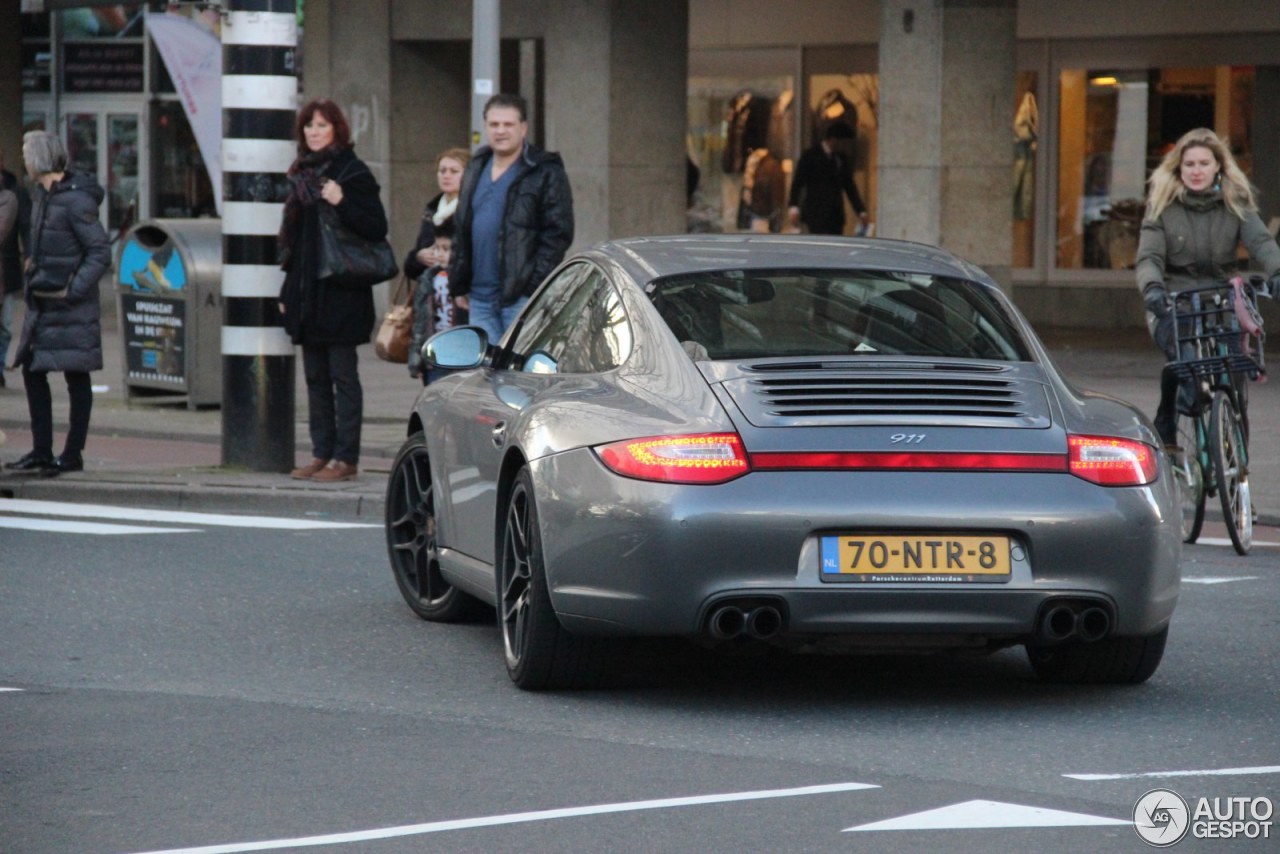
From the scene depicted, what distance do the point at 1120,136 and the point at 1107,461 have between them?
1831 centimetres

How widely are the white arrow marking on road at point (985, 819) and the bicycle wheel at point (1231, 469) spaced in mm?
5132

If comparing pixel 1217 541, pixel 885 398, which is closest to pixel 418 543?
pixel 885 398

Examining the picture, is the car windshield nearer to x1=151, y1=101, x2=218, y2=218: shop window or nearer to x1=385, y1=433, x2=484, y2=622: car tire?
x1=385, y1=433, x2=484, y2=622: car tire

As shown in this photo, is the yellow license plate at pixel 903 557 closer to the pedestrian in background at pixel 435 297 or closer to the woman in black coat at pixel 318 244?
the woman in black coat at pixel 318 244

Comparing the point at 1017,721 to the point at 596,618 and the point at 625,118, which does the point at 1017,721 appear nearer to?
the point at 596,618

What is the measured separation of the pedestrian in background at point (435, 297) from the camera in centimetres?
1245

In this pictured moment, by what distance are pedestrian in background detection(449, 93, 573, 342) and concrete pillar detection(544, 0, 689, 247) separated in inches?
455

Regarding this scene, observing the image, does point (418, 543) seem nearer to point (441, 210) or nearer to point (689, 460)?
point (689, 460)

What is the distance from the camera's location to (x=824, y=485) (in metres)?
6.41

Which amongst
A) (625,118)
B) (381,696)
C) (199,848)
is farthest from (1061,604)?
(625,118)

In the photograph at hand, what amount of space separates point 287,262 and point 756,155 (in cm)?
1513

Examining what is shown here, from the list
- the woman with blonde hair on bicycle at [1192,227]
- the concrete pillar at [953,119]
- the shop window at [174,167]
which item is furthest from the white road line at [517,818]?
the shop window at [174,167]

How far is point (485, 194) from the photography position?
37.7ft

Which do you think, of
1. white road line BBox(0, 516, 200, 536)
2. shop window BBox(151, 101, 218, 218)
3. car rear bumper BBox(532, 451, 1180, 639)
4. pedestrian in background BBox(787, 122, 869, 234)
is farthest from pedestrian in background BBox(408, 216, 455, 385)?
shop window BBox(151, 101, 218, 218)
